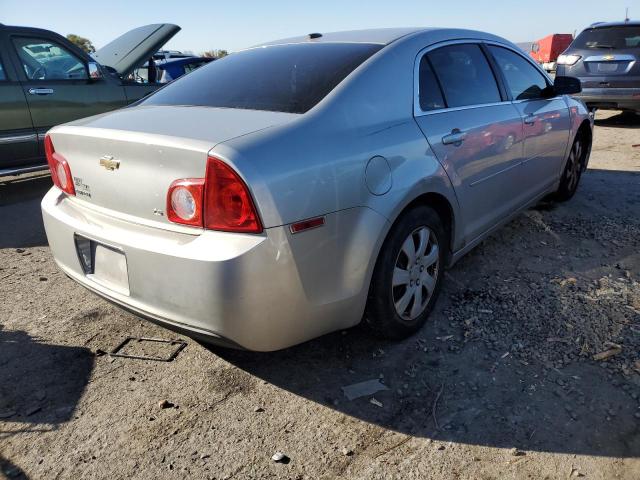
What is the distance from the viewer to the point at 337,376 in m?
2.61

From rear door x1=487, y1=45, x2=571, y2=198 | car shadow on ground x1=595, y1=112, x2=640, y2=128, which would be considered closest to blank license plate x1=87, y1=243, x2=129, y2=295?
rear door x1=487, y1=45, x2=571, y2=198

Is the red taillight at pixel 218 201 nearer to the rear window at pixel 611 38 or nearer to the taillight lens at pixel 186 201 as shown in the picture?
the taillight lens at pixel 186 201

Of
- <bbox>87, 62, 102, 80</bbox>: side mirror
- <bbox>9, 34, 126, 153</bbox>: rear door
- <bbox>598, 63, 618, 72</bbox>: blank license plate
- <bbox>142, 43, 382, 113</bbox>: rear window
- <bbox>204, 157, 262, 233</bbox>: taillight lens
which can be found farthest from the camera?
<bbox>598, 63, 618, 72</bbox>: blank license plate

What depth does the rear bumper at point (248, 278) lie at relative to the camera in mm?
2016

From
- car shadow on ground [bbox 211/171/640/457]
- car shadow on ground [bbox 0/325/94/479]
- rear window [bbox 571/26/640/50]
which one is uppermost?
rear window [bbox 571/26/640/50]

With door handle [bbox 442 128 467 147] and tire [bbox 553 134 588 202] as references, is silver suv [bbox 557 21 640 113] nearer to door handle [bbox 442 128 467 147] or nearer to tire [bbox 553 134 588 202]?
tire [bbox 553 134 588 202]

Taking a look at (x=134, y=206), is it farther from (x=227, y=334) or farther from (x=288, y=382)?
(x=288, y=382)

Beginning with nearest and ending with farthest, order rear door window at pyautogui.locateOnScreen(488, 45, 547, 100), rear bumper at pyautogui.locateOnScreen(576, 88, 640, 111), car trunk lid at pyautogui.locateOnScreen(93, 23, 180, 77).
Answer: rear door window at pyautogui.locateOnScreen(488, 45, 547, 100) → car trunk lid at pyautogui.locateOnScreen(93, 23, 180, 77) → rear bumper at pyautogui.locateOnScreen(576, 88, 640, 111)

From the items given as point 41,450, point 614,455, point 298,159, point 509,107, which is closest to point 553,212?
point 509,107

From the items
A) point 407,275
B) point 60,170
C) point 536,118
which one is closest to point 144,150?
point 60,170

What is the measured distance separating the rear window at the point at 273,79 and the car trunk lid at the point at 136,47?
458 centimetres

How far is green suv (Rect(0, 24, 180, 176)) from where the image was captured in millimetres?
5902

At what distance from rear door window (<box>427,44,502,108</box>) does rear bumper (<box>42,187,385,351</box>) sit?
3.92 feet

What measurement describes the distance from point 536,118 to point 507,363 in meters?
2.16
